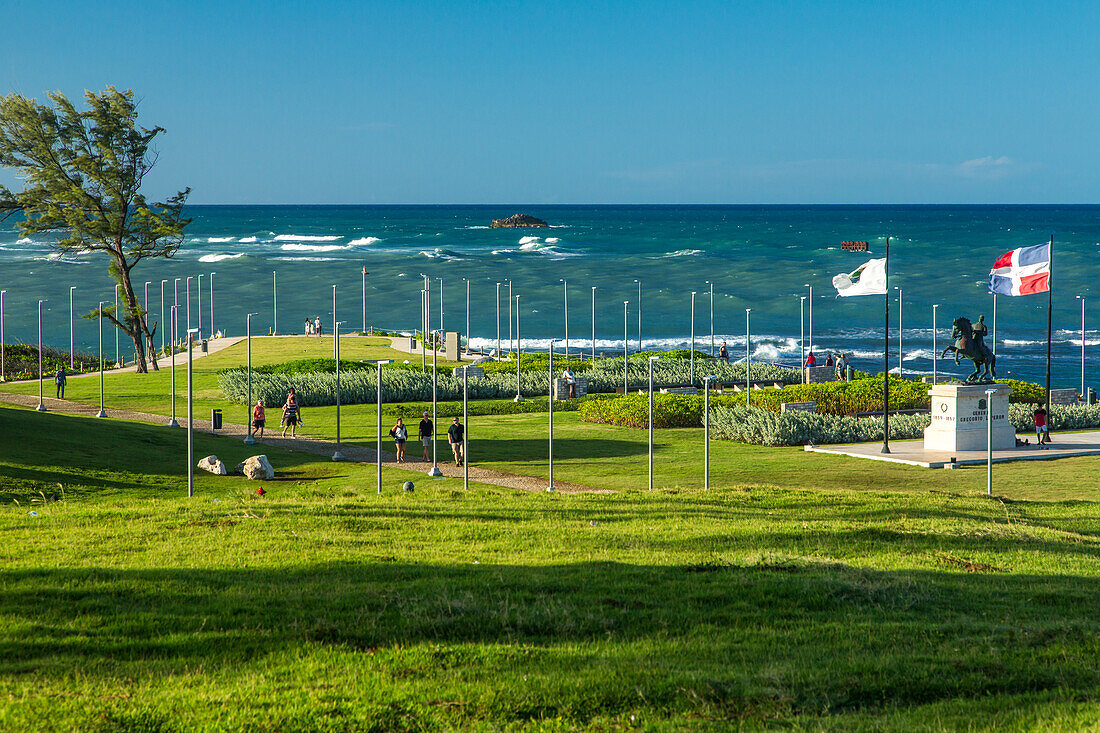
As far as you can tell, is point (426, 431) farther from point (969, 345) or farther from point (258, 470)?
point (969, 345)

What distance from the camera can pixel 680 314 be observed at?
96188 mm

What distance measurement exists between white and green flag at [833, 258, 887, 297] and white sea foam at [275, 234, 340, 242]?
153 metres

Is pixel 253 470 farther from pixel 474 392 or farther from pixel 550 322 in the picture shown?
pixel 550 322

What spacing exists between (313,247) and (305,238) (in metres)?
13.9

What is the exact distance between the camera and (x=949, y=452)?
28.4m

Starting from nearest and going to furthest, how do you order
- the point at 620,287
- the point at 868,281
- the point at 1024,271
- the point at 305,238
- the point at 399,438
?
the point at 399,438 < the point at 1024,271 < the point at 868,281 < the point at 620,287 < the point at 305,238

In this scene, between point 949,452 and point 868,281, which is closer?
point 949,452

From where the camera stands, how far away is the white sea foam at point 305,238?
176 meters

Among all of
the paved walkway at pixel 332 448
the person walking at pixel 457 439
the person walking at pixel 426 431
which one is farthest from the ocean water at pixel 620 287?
the person walking at pixel 457 439

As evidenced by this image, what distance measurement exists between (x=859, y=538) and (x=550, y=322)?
7746cm

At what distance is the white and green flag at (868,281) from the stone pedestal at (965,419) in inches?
141

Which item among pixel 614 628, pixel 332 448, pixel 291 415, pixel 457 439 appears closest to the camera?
pixel 614 628

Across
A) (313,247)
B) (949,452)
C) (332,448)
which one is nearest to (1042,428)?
(949,452)

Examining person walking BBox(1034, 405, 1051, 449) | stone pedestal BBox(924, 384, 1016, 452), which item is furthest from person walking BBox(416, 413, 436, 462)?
person walking BBox(1034, 405, 1051, 449)
